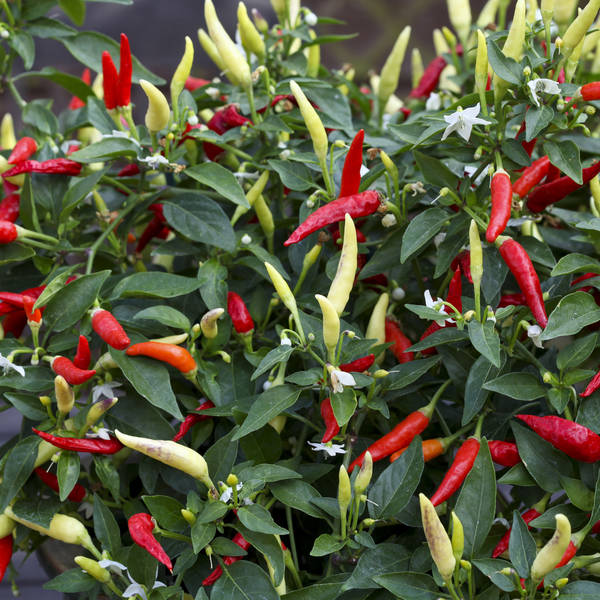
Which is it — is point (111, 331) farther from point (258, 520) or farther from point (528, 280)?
point (528, 280)

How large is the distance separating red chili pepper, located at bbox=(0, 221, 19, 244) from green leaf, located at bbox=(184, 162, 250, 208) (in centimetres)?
19

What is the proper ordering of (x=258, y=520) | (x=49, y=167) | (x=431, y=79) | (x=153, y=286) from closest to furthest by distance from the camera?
(x=258, y=520) → (x=153, y=286) → (x=49, y=167) → (x=431, y=79)

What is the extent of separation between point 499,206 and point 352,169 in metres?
0.15

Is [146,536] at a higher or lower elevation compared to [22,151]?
lower

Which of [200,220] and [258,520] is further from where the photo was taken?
[200,220]

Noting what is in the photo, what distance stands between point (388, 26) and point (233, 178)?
1.78m

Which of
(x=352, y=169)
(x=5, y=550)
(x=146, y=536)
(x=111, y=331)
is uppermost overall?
(x=352, y=169)

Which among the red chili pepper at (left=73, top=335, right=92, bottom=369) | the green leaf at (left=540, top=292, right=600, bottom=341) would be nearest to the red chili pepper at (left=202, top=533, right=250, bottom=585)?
the red chili pepper at (left=73, top=335, right=92, bottom=369)

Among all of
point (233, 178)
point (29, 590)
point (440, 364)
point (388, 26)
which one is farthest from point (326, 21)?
point (388, 26)

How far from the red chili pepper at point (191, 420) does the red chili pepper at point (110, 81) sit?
13.4 inches

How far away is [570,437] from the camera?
0.64m

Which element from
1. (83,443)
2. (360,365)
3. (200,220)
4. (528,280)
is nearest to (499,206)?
(528,280)

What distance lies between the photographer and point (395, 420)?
31.5 inches

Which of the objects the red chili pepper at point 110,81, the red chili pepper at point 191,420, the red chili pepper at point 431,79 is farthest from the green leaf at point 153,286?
the red chili pepper at point 431,79
